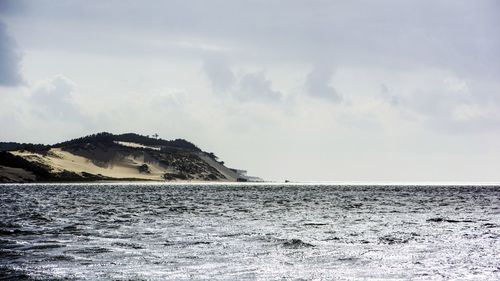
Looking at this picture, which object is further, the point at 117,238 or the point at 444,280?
the point at 117,238

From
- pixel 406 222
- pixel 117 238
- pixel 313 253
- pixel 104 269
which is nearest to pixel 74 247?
pixel 117 238

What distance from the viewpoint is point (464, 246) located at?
27172 mm

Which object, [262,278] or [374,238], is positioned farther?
[374,238]

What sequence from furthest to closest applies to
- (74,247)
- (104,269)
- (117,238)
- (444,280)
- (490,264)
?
1. (117,238)
2. (74,247)
3. (490,264)
4. (104,269)
5. (444,280)

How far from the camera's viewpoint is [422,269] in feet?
67.8

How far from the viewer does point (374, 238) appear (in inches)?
1208

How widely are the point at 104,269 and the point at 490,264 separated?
14043 millimetres

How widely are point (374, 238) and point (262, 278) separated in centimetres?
1339

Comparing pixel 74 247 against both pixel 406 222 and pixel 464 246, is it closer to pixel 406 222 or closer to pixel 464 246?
pixel 464 246

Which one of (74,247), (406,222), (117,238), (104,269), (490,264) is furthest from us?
(406,222)

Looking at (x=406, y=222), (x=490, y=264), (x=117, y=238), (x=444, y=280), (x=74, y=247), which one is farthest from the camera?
(x=406, y=222)

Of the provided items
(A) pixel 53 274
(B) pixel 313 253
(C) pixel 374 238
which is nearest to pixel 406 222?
(C) pixel 374 238

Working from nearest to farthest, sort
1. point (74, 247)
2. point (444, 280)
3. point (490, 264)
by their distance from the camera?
point (444, 280)
point (490, 264)
point (74, 247)

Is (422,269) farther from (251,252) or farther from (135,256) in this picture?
(135,256)
